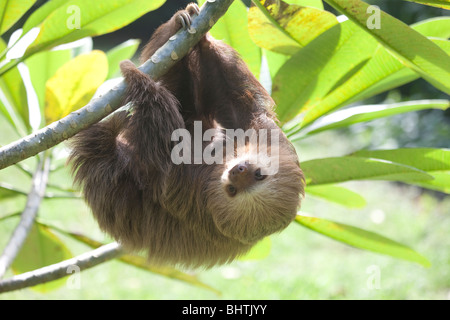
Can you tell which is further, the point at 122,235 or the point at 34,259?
the point at 34,259

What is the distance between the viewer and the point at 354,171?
2195mm

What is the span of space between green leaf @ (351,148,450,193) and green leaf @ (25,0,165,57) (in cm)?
122

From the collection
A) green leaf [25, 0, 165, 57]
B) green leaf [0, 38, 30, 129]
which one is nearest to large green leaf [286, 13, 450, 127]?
green leaf [25, 0, 165, 57]

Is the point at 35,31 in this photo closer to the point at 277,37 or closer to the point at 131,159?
the point at 131,159

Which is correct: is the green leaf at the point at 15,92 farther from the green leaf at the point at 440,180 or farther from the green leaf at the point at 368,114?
the green leaf at the point at 440,180

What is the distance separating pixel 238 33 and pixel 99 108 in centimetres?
97

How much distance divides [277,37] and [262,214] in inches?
29.8

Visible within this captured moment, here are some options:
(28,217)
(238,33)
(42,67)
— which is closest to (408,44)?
(238,33)

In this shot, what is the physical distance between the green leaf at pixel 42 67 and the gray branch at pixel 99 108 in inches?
45.6

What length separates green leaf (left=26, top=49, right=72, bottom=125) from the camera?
8.85 feet

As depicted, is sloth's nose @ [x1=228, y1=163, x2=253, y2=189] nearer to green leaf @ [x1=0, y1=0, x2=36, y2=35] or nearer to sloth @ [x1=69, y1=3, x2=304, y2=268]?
sloth @ [x1=69, y1=3, x2=304, y2=268]

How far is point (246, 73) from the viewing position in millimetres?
2258

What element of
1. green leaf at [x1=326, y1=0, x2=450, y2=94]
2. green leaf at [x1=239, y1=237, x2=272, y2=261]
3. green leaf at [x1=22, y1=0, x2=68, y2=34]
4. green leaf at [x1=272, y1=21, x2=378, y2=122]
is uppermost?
green leaf at [x1=22, y1=0, x2=68, y2=34]
